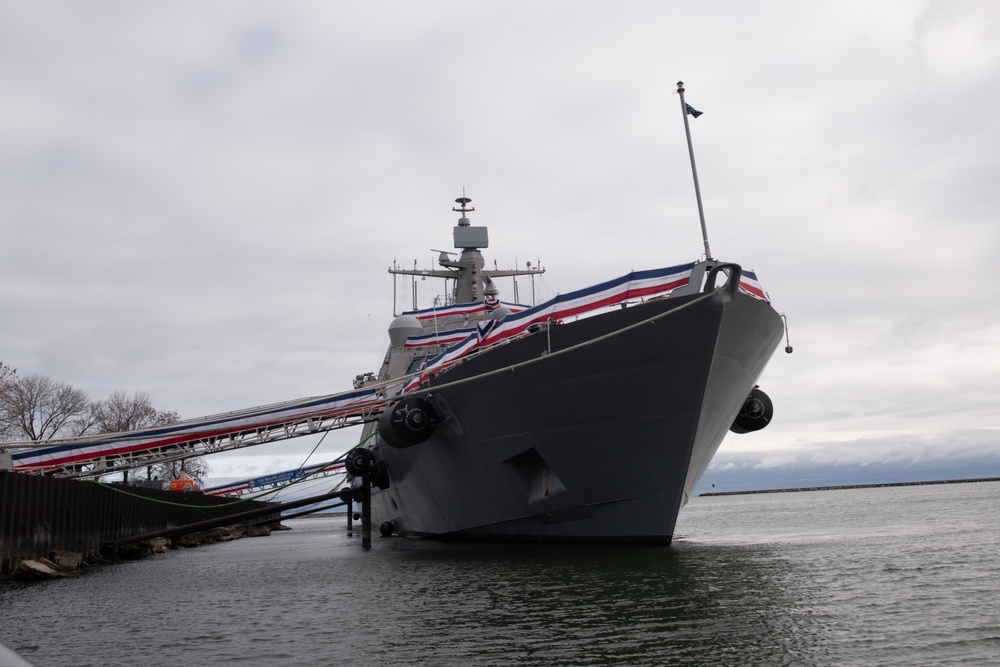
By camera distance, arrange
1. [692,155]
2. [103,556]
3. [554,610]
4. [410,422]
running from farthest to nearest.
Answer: [103,556]
[410,422]
[692,155]
[554,610]

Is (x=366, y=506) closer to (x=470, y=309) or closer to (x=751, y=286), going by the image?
(x=470, y=309)

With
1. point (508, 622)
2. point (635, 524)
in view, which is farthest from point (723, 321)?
point (508, 622)

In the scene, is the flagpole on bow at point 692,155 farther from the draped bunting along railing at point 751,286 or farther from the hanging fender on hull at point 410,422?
the hanging fender on hull at point 410,422

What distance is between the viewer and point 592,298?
15133mm

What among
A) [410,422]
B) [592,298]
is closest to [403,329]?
[410,422]

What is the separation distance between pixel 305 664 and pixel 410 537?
18477 mm

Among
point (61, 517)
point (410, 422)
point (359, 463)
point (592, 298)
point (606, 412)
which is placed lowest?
point (61, 517)

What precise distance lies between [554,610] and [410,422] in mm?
8382

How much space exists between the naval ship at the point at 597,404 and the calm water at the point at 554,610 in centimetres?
97

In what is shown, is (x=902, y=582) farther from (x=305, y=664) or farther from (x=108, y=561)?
(x=108, y=561)

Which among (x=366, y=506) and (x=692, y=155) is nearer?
(x=692, y=155)

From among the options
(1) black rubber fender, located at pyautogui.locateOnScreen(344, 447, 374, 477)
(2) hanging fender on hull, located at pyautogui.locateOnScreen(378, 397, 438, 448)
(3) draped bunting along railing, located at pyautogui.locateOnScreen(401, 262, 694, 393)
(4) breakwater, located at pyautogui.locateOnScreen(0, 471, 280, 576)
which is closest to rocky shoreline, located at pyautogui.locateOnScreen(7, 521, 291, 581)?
(4) breakwater, located at pyautogui.locateOnScreen(0, 471, 280, 576)

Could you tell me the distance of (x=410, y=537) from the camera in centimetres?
2583

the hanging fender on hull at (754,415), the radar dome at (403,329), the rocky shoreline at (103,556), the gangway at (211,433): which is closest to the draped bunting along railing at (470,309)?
the radar dome at (403,329)
